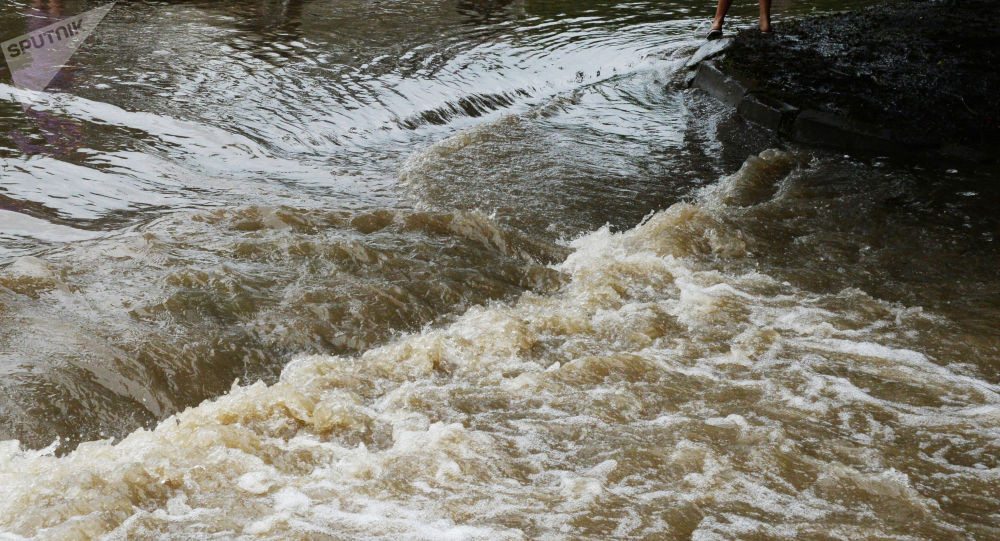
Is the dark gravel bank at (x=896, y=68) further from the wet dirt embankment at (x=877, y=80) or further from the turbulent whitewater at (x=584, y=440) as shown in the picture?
the turbulent whitewater at (x=584, y=440)

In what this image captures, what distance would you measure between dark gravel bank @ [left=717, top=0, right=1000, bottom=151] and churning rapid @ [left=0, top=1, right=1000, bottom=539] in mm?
798

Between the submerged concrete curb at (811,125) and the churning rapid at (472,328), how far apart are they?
299 millimetres

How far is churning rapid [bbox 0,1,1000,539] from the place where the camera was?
379 centimetres

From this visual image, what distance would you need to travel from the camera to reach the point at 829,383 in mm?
4855

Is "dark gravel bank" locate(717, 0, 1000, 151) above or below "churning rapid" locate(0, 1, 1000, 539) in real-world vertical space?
above

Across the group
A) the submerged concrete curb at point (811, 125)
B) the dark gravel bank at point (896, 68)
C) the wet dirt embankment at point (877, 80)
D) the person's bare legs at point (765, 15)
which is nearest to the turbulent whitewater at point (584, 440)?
the submerged concrete curb at point (811, 125)

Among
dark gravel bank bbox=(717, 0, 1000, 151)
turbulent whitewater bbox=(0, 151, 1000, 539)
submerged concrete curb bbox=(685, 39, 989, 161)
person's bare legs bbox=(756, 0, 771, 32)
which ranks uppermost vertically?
person's bare legs bbox=(756, 0, 771, 32)

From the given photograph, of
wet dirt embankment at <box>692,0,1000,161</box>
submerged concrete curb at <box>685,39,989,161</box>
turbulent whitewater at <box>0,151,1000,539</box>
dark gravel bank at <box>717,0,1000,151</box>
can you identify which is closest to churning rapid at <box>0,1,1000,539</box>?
turbulent whitewater at <box>0,151,1000,539</box>

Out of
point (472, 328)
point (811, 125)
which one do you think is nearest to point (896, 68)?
point (811, 125)

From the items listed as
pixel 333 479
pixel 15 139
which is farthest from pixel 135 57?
pixel 333 479

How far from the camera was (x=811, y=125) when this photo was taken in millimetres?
9562

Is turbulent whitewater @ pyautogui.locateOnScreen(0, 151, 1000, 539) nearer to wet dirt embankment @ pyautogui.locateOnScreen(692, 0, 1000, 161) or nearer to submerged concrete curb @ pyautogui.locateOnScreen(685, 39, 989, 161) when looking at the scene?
submerged concrete curb @ pyautogui.locateOnScreen(685, 39, 989, 161)

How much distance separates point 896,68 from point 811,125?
1.91 m

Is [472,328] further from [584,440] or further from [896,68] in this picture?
[896,68]
